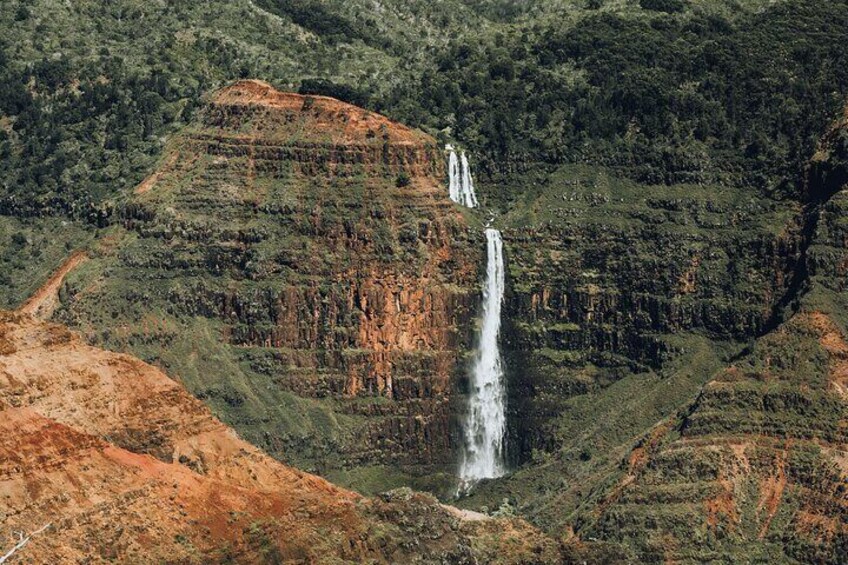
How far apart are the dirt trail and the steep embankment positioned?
1011mm

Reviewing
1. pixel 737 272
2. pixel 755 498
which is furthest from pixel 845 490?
pixel 737 272

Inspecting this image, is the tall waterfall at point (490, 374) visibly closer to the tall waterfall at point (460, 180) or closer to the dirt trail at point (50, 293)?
the tall waterfall at point (460, 180)

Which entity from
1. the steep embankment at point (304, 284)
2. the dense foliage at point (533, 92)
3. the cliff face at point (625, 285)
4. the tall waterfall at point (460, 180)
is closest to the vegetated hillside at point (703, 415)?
the cliff face at point (625, 285)

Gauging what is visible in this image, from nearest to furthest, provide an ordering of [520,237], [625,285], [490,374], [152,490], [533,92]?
[152,490] → [625,285] → [490,374] → [520,237] → [533,92]

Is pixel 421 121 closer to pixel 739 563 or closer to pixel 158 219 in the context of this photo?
pixel 158 219

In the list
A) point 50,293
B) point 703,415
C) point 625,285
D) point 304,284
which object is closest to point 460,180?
point 625,285

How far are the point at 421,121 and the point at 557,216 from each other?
1047cm

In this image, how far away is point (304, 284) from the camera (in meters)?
171

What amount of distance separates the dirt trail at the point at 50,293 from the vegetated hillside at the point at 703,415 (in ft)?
63.4

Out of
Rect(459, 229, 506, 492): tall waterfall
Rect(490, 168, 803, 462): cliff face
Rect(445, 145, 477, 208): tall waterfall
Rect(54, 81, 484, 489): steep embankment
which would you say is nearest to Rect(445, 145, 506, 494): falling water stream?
Rect(459, 229, 506, 492): tall waterfall

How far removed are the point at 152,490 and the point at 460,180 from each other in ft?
184

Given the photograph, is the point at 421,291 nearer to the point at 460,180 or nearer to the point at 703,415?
the point at 460,180

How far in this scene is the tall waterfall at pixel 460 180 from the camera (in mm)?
178625

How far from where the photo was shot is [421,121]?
601ft
